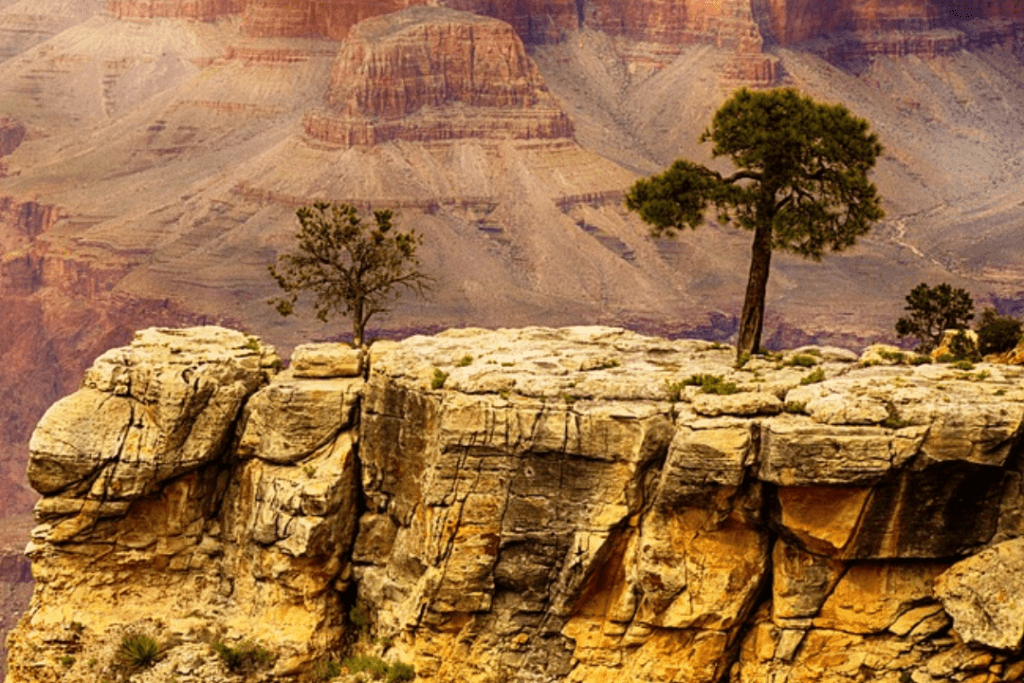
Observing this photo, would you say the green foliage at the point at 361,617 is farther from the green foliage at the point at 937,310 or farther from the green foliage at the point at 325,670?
the green foliage at the point at 937,310

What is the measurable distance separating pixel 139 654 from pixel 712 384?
1817 centimetres

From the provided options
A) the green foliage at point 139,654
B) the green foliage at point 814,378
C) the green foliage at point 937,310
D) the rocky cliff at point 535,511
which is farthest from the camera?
the green foliage at point 937,310

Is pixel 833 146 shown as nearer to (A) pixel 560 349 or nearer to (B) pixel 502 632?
(A) pixel 560 349

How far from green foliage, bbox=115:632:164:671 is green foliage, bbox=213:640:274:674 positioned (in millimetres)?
1993

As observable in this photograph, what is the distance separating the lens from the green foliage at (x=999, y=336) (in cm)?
7062

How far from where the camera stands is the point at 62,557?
57406 millimetres

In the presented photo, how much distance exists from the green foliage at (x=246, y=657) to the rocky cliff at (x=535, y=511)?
20 centimetres

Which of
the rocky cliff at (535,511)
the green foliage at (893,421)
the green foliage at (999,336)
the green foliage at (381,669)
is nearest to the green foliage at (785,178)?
the rocky cliff at (535,511)

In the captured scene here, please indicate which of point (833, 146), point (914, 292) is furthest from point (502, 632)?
point (914, 292)

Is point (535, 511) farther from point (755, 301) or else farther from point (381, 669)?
point (755, 301)

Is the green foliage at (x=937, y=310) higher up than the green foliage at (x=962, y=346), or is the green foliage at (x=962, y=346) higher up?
the green foliage at (x=962, y=346)

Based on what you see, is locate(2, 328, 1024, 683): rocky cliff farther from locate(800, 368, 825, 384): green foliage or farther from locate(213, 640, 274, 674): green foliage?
locate(213, 640, 274, 674): green foliage

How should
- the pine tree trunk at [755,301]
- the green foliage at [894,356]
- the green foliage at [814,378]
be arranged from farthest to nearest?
the pine tree trunk at [755,301], the green foliage at [894,356], the green foliage at [814,378]

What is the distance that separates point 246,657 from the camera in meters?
55.8
